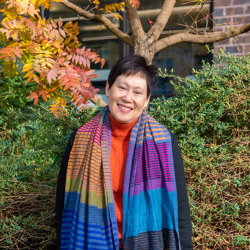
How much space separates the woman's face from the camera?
1939mm

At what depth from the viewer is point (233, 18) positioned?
178 inches

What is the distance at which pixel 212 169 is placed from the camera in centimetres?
255

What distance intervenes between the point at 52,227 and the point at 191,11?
4169mm

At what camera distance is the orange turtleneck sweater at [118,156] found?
1.94 meters

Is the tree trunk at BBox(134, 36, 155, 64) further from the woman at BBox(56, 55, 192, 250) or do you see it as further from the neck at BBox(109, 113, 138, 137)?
the neck at BBox(109, 113, 138, 137)

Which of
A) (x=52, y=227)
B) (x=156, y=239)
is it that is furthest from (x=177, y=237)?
(x=52, y=227)

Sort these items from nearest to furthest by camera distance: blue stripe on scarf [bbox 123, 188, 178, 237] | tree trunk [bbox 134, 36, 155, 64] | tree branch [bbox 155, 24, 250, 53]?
blue stripe on scarf [bbox 123, 188, 178, 237]
tree trunk [bbox 134, 36, 155, 64]
tree branch [bbox 155, 24, 250, 53]

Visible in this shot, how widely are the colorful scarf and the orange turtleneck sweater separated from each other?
7cm

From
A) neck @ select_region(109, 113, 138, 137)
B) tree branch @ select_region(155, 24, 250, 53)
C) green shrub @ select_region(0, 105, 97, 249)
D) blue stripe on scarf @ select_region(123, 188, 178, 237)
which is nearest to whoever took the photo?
blue stripe on scarf @ select_region(123, 188, 178, 237)

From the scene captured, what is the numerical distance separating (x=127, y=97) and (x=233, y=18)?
3.36 m

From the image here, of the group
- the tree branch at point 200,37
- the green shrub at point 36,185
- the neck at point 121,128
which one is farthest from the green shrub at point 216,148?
the tree branch at point 200,37

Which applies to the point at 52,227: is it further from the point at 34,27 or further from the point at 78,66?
the point at 34,27

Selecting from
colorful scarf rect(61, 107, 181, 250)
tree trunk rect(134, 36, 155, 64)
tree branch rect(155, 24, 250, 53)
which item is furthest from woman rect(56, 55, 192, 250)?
tree branch rect(155, 24, 250, 53)

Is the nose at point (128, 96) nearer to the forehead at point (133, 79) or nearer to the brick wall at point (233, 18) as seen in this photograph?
the forehead at point (133, 79)
